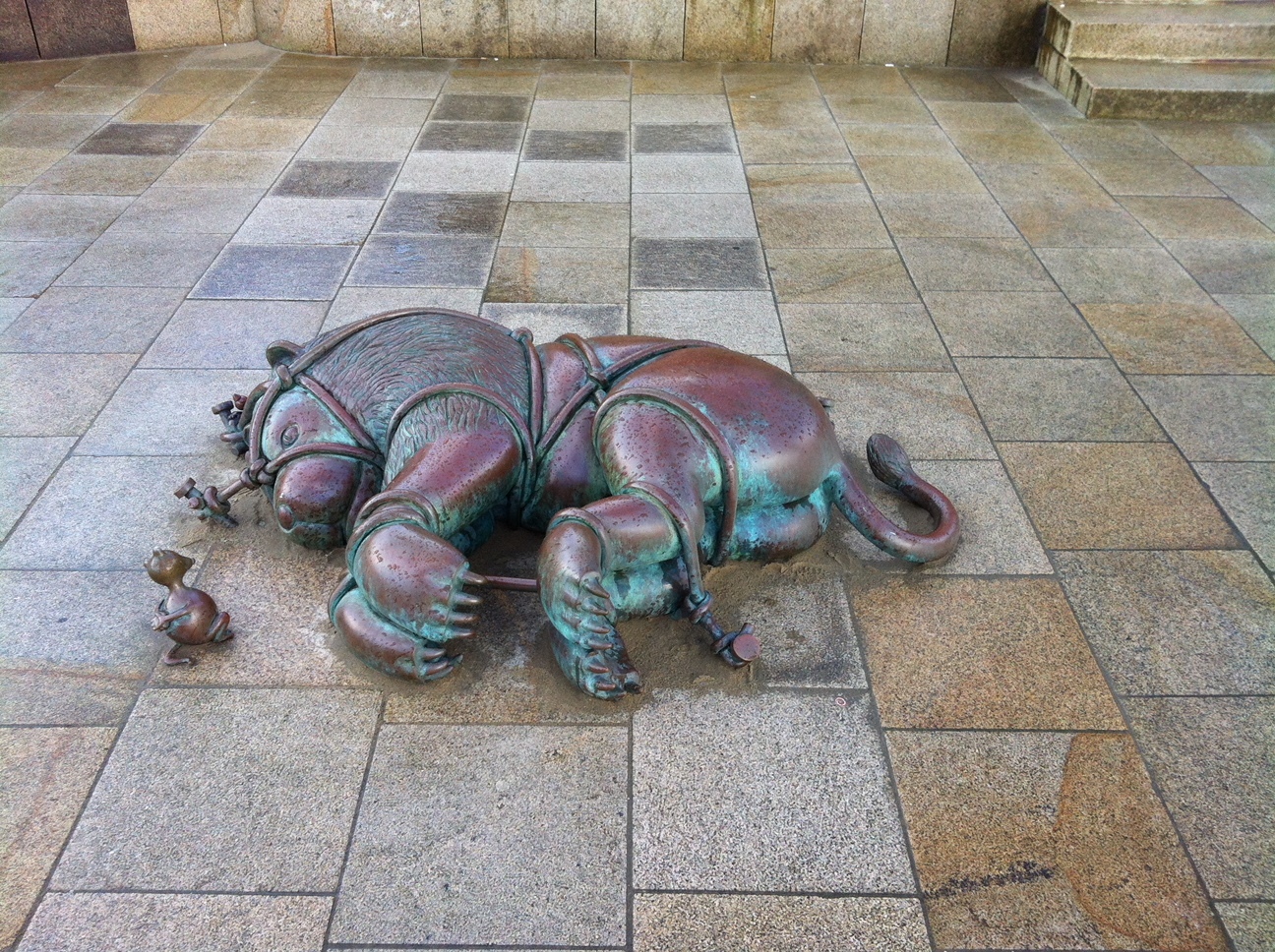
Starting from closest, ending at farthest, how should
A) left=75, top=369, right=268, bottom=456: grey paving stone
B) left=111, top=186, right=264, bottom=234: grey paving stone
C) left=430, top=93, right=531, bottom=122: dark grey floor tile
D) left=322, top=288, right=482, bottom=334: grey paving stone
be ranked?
left=75, top=369, right=268, bottom=456: grey paving stone, left=322, top=288, right=482, bottom=334: grey paving stone, left=111, top=186, right=264, bottom=234: grey paving stone, left=430, top=93, right=531, bottom=122: dark grey floor tile

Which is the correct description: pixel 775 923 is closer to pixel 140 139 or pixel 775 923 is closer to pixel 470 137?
pixel 470 137

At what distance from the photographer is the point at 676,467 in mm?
3367

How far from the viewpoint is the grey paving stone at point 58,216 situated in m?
6.45

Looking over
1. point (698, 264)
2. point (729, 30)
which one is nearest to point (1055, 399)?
point (698, 264)

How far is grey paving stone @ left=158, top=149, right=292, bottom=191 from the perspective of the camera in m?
7.20

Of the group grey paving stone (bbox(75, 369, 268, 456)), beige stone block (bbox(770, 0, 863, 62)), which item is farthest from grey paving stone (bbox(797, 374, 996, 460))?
beige stone block (bbox(770, 0, 863, 62))

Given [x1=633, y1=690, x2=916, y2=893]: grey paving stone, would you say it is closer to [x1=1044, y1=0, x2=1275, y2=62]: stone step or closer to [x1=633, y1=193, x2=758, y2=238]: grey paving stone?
[x1=633, y1=193, x2=758, y2=238]: grey paving stone

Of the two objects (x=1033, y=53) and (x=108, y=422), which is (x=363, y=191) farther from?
(x=1033, y=53)

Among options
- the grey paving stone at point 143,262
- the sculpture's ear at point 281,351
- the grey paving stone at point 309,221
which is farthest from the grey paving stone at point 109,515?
the grey paving stone at point 309,221

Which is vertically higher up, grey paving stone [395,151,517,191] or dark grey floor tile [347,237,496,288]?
grey paving stone [395,151,517,191]

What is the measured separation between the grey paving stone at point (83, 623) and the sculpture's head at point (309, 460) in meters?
0.57

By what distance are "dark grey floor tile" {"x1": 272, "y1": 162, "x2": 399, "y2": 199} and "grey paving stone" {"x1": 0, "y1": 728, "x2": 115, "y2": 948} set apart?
15.1ft

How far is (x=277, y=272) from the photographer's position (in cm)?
607

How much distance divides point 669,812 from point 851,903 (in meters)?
0.55
